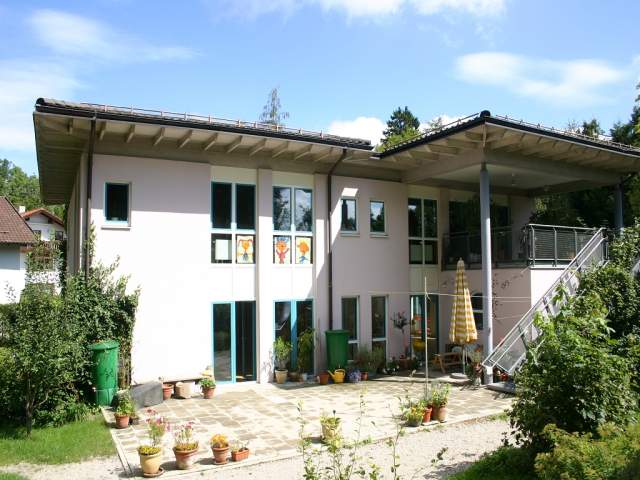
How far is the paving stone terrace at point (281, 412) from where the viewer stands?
8758 mm

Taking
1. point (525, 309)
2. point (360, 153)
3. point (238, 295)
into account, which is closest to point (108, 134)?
point (238, 295)

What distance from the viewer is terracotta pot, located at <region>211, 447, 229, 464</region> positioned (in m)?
8.03

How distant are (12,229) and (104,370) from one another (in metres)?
25.5

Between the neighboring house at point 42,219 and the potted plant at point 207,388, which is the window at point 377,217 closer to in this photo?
the potted plant at point 207,388

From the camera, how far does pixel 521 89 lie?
12492 millimetres

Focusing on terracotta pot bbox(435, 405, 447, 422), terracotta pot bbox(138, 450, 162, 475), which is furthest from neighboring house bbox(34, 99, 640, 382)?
terracotta pot bbox(138, 450, 162, 475)

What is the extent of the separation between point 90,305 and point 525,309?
36.6 ft

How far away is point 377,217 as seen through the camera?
54.2ft

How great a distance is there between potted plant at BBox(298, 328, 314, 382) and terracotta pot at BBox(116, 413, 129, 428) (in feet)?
18.2

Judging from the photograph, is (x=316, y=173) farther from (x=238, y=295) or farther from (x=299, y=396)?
(x=299, y=396)

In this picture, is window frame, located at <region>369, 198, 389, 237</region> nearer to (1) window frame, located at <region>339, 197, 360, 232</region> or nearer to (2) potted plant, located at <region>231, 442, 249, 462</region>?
(1) window frame, located at <region>339, 197, 360, 232</region>

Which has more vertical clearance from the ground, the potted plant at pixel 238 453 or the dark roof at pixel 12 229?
the dark roof at pixel 12 229

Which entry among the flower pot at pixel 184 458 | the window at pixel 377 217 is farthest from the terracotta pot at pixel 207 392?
the window at pixel 377 217

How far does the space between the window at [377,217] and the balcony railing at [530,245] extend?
8.65 ft
